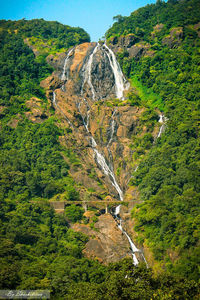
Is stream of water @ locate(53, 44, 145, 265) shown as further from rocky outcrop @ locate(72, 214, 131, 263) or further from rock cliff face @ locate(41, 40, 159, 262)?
rocky outcrop @ locate(72, 214, 131, 263)

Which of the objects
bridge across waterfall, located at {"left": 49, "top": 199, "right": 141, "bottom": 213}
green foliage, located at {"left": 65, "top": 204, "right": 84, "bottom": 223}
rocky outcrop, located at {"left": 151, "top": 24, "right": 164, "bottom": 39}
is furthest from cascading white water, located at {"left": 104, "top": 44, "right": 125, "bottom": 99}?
green foliage, located at {"left": 65, "top": 204, "right": 84, "bottom": 223}

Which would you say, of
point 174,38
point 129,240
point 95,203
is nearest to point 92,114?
point 95,203

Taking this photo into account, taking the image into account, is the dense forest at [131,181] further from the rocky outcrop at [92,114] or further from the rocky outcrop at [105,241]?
the rocky outcrop at [92,114]

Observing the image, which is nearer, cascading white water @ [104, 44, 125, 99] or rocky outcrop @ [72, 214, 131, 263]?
rocky outcrop @ [72, 214, 131, 263]

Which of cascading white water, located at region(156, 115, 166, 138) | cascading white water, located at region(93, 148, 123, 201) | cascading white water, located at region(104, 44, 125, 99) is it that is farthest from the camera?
cascading white water, located at region(104, 44, 125, 99)

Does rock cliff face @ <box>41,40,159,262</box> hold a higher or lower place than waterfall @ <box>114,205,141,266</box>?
higher

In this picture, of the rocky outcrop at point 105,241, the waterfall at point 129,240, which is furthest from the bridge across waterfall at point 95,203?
the rocky outcrop at point 105,241

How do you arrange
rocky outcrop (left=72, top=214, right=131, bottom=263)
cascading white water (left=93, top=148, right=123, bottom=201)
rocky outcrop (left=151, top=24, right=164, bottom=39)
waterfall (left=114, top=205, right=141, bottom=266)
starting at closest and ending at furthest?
rocky outcrop (left=72, top=214, right=131, bottom=263)
waterfall (left=114, top=205, right=141, bottom=266)
cascading white water (left=93, top=148, right=123, bottom=201)
rocky outcrop (left=151, top=24, right=164, bottom=39)

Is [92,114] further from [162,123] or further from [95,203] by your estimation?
[95,203]
